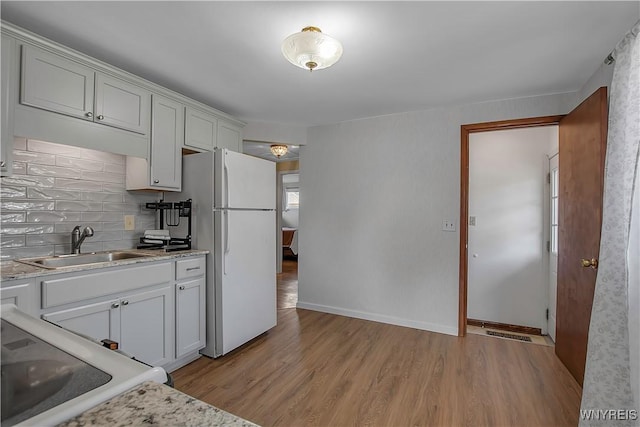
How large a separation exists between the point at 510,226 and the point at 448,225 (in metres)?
0.93

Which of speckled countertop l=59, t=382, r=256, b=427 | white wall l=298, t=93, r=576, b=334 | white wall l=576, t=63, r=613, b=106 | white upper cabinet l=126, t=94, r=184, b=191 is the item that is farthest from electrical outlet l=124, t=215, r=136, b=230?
white wall l=576, t=63, r=613, b=106

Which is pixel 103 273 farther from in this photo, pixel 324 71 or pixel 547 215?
pixel 547 215

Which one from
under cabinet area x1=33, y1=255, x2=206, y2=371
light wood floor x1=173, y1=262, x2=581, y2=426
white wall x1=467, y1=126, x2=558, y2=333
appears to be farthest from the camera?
white wall x1=467, y1=126, x2=558, y2=333

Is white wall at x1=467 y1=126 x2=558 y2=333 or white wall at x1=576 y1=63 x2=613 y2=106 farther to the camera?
white wall at x1=467 y1=126 x2=558 y2=333

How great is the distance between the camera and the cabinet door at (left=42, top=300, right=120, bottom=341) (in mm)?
1684

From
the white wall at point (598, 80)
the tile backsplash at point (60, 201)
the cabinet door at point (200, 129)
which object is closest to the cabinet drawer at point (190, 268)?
the tile backsplash at point (60, 201)

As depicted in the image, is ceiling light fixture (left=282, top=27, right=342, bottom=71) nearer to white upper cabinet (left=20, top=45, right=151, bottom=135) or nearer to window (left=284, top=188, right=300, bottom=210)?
white upper cabinet (left=20, top=45, right=151, bottom=135)

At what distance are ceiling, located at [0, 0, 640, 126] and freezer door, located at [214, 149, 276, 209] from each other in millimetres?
616

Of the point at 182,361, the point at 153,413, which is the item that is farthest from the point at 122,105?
the point at 153,413

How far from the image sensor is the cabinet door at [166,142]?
241cm

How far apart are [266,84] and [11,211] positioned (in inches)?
75.4

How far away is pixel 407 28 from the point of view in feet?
5.70

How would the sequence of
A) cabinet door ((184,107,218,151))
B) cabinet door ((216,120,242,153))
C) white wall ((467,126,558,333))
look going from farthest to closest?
white wall ((467,126,558,333))
cabinet door ((216,120,242,153))
cabinet door ((184,107,218,151))

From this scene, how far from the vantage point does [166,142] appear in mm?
2504
